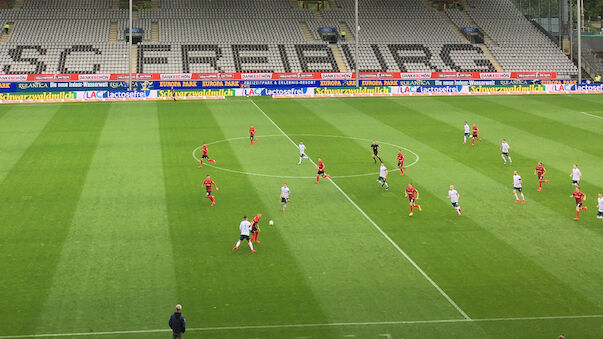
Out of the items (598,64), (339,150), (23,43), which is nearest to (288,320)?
(339,150)

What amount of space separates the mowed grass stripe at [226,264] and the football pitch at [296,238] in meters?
0.08

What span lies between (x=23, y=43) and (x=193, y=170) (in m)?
61.3

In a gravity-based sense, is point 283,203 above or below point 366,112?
below

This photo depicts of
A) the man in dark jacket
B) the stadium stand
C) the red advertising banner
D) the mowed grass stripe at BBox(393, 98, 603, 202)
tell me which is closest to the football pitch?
the mowed grass stripe at BBox(393, 98, 603, 202)

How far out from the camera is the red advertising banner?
8236 centimetres

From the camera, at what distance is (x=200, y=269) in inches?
881

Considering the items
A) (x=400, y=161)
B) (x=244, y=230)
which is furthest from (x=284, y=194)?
(x=400, y=161)

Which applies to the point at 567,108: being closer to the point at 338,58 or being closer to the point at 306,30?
the point at 338,58

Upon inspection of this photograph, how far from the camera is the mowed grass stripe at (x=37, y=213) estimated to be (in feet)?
65.2

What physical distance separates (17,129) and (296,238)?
101ft

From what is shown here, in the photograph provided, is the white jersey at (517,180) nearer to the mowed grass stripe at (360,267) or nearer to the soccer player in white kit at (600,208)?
the soccer player in white kit at (600,208)

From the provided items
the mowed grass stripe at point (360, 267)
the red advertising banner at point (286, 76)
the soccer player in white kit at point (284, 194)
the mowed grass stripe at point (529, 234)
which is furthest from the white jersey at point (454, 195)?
the red advertising banner at point (286, 76)

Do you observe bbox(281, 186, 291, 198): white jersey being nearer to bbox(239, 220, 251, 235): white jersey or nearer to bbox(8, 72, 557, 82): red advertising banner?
bbox(239, 220, 251, 235): white jersey

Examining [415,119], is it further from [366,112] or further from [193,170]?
[193,170]
